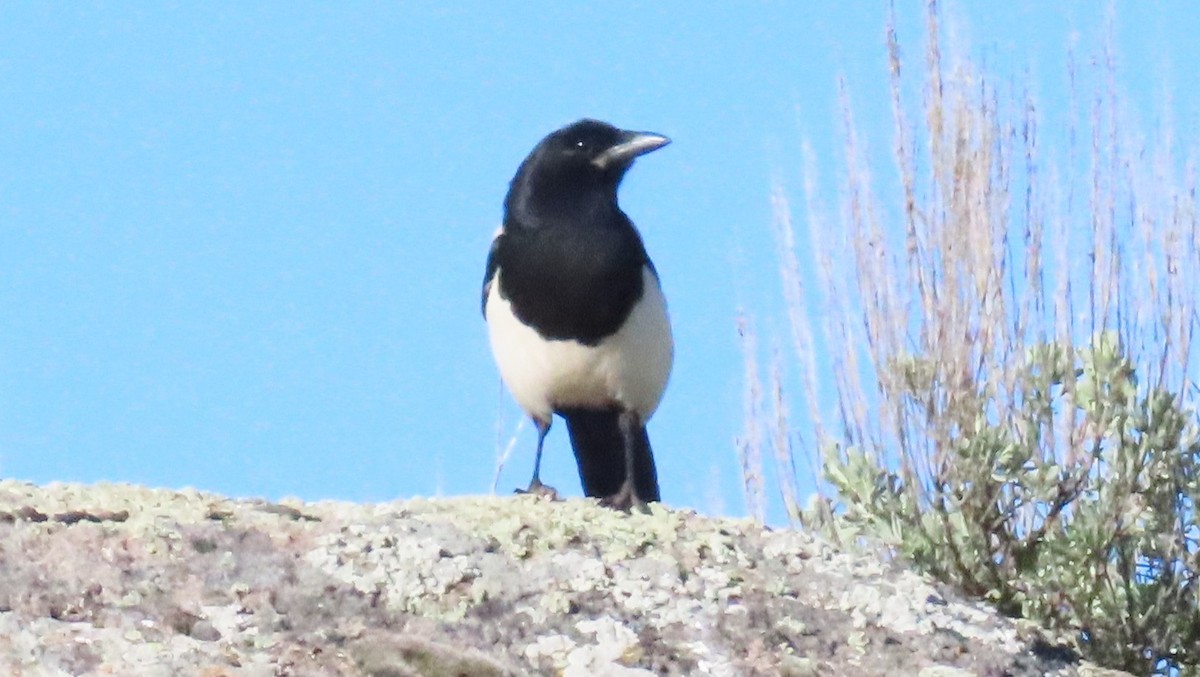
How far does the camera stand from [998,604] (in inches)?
162

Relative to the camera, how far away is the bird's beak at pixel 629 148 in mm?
5125

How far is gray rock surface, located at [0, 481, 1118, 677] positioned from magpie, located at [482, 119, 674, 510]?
5.54 ft

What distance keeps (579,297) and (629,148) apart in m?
0.53

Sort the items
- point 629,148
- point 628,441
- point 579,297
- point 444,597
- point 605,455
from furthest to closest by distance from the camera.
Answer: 1. point 605,455
2. point 629,148
3. point 628,441
4. point 579,297
5. point 444,597

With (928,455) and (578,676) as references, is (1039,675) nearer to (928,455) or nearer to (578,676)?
(578,676)

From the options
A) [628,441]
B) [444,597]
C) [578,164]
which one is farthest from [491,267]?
[444,597]

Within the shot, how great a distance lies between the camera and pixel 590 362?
494 centimetres

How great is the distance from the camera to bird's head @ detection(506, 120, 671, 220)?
5.08 m

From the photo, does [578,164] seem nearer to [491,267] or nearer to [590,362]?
[491,267]

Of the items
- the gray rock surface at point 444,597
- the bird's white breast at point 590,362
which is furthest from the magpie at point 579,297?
the gray rock surface at point 444,597

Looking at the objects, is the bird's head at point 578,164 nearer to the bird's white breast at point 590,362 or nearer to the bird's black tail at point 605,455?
the bird's white breast at point 590,362

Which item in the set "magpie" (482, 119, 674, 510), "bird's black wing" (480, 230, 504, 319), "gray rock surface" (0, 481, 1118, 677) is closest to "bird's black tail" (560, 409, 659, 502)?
"magpie" (482, 119, 674, 510)

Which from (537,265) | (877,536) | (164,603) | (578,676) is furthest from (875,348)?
(164,603)

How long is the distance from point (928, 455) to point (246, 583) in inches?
81.1
